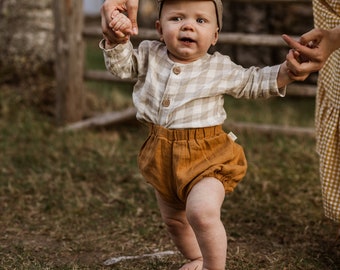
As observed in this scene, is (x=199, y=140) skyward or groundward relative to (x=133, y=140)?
skyward

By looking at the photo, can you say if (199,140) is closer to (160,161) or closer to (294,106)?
(160,161)

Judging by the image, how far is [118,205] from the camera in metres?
3.57

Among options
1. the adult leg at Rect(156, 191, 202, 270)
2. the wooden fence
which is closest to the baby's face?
the adult leg at Rect(156, 191, 202, 270)

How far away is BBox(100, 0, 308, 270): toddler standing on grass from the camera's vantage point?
7.38 ft

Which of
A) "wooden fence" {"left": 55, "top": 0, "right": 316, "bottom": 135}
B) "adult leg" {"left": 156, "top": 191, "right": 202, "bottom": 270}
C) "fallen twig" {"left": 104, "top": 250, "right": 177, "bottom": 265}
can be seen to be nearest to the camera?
"adult leg" {"left": 156, "top": 191, "right": 202, "bottom": 270}

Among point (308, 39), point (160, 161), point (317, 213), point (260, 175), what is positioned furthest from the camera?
point (260, 175)

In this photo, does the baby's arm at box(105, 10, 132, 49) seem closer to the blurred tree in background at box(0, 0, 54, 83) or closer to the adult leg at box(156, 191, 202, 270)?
the adult leg at box(156, 191, 202, 270)

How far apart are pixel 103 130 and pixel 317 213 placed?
6.92 ft

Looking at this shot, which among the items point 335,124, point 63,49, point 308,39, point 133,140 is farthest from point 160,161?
point 63,49

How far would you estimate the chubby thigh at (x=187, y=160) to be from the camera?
2.30 m

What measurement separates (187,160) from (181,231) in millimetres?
364

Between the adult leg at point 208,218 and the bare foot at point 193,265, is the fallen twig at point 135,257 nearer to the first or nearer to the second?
the bare foot at point 193,265

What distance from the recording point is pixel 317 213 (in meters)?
3.39

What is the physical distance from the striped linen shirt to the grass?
0.73m
